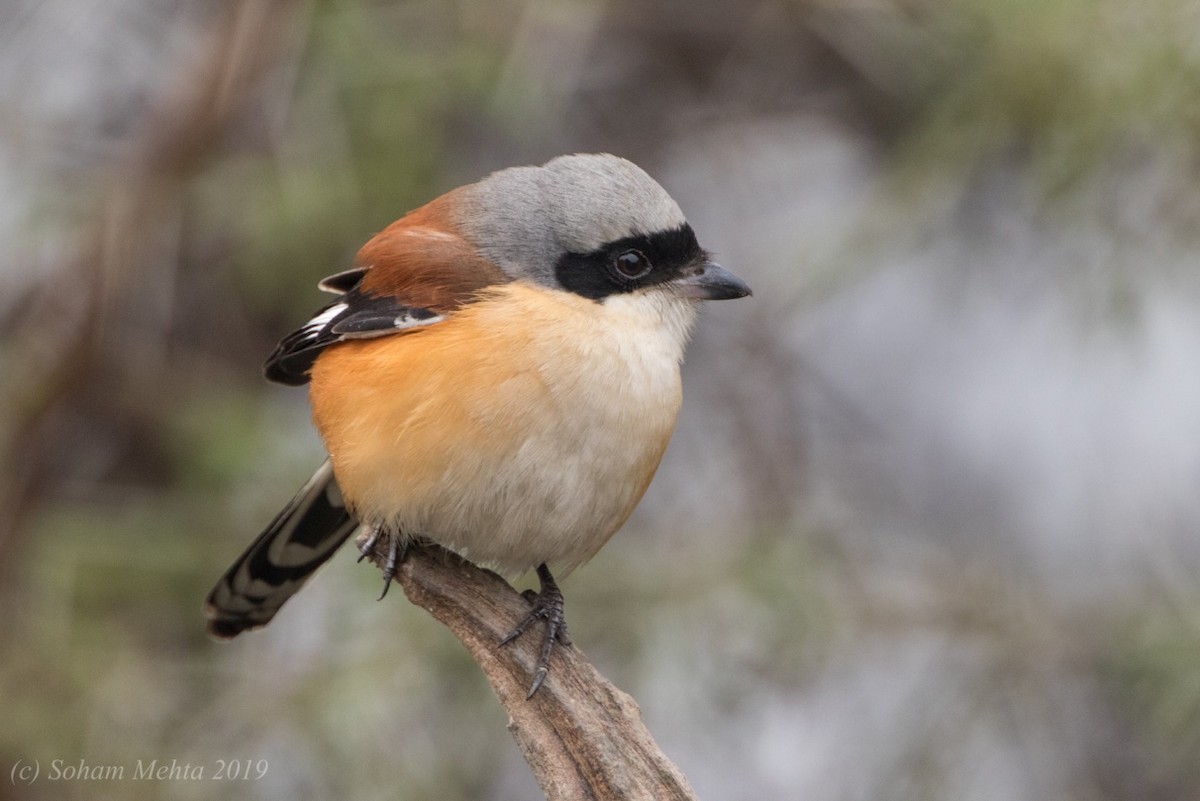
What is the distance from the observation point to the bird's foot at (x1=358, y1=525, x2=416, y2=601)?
3.20m

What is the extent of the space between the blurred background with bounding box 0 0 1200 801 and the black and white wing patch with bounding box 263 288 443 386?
3.64 feet

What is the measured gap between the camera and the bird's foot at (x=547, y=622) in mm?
2945

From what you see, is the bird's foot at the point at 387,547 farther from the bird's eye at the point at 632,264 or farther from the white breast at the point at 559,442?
the bird's eye at the point at 632,264

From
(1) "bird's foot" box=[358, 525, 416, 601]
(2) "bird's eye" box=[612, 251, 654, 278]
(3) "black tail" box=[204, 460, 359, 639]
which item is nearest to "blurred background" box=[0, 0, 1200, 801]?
(3) "black tail" box=[204, 460, 359, 639]

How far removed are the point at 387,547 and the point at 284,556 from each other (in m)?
0.61

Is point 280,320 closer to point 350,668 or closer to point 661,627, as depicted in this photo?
point 350,668

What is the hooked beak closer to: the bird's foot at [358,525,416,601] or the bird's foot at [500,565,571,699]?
the bird's foot at [500,565,571,699]

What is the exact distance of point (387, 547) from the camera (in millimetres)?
3238

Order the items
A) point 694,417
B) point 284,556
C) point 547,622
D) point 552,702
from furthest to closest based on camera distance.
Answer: point 694,417 → point 284,556 → point 547,622 → point 552,702

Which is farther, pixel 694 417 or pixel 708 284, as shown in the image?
pixel 694 417

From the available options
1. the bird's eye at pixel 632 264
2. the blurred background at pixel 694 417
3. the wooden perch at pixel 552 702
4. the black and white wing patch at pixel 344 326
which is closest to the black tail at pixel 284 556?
the black and white wing patch at pixel 344 326

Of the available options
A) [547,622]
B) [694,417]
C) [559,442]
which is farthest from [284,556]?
[694,417]

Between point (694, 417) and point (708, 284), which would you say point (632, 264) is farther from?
point (694, 417)

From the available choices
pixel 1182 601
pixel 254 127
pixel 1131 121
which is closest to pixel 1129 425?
pixel 1182 601
